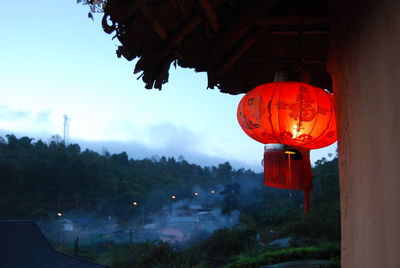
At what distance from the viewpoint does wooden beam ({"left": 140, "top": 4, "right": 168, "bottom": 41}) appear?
164cm

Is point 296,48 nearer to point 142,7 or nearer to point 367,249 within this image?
point 142,7

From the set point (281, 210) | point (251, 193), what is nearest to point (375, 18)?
point (281, 210)

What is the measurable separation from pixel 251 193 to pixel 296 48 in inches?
1049

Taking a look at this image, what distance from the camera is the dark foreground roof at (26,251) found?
8.93 m

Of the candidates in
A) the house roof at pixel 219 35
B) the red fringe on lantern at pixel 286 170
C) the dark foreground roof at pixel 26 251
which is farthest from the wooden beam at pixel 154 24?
the dark foreground roof at pixel 26 251

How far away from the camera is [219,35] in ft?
6.65

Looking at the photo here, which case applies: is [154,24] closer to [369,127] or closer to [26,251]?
[369,127]

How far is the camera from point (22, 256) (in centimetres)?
895

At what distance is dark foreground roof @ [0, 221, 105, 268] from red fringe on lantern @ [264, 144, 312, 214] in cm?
811

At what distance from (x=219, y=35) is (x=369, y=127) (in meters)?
1.17

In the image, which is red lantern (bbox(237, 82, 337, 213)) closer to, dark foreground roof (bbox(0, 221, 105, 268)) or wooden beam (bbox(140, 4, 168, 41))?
wooden beam (bbox(140, 4, 168, 41))

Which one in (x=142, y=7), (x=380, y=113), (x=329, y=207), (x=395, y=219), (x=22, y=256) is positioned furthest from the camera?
(x=329, y=207)

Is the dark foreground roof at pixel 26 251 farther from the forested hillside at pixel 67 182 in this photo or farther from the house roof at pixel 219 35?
the forested hillside at pixel 67 182

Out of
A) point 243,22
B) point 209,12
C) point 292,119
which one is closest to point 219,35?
point 243,22
